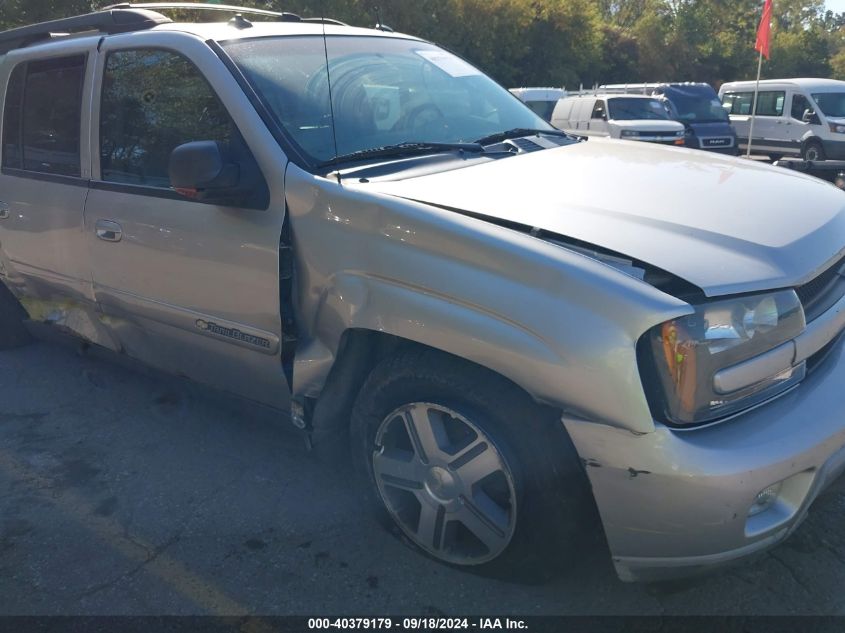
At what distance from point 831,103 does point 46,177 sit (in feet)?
58.3

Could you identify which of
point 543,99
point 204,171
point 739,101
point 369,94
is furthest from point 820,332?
point 739,101

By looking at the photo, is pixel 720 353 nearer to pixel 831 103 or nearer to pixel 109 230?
pixel 109 230

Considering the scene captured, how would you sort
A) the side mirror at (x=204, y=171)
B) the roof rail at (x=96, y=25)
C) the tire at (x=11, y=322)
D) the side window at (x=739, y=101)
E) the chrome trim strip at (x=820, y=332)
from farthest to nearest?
1. the side window at (x=739, y=101)
2. the tire at (x=11, y=322)
3. the roof rail at (x=96, y=25)
4. the side mirror at (x=204, y=171)
5. the chrome trim strip at (x=820, y=332)

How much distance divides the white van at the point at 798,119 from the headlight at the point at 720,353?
16.4 m

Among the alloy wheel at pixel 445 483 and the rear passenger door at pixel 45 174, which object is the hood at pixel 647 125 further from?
the alloy wheel at pixel 445 483

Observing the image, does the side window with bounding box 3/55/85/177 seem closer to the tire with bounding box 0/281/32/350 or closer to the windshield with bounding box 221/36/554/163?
the tire with bounding box 0/281/32/350

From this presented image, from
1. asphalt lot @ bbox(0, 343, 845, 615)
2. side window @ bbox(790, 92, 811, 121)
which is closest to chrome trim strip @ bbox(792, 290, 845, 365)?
asphalt lot @ bbox(0, 343, 845, 615)

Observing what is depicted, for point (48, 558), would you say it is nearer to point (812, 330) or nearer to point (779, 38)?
point (812, 330)

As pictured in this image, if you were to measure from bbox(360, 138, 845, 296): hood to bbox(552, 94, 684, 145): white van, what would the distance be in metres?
12.5

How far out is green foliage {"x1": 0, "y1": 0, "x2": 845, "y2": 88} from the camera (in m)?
26.3

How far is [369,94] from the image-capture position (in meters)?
3.29

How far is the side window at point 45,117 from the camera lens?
368cm

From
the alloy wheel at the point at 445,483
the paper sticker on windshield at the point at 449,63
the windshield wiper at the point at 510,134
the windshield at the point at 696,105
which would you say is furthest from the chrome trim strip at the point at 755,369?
the windshield at the point at 696,105

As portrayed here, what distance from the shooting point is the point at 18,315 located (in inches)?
190
